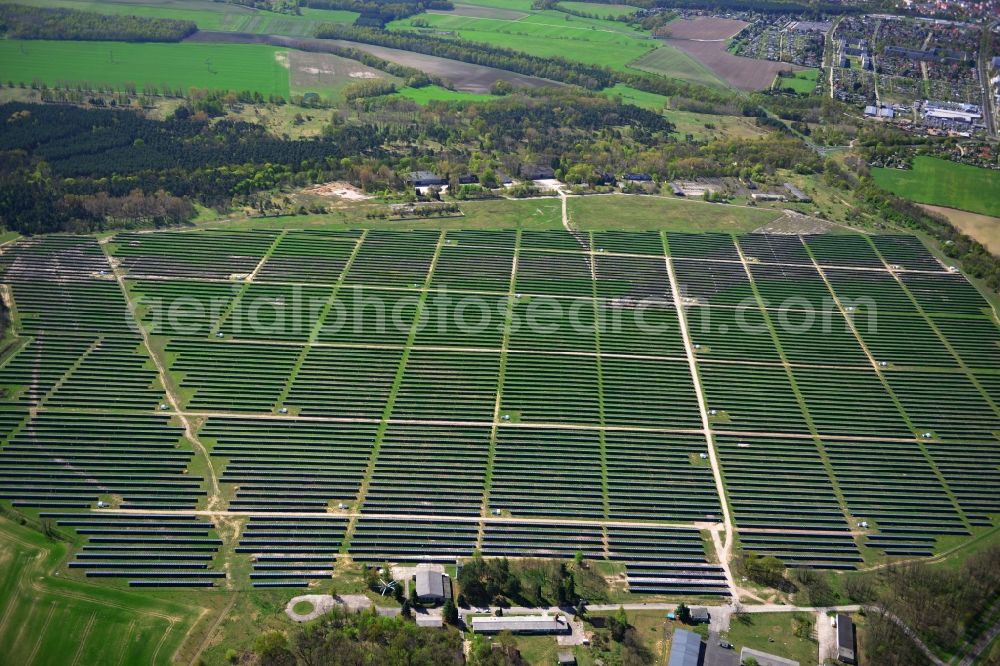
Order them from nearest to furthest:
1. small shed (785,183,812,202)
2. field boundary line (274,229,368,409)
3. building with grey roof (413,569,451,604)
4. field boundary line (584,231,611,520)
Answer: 1. building with grey roof (413,569,451,604)
2. field boundary line (584,231,611,520)
3. field boundary line (274,229,368,409)
4. small shed (785,183,812,202)

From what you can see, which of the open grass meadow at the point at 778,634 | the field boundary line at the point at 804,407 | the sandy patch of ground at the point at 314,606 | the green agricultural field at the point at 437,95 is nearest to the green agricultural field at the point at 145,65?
the green agricultural field at the point at 437,95

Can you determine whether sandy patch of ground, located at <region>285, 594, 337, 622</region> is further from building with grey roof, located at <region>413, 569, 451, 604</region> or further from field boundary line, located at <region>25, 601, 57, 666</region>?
field boundary line, located at <region>25, 601, 57, 666</region>

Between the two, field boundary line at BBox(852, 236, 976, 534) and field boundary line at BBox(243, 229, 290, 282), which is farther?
field boundary line at BBox(243, 229, 290, 282)

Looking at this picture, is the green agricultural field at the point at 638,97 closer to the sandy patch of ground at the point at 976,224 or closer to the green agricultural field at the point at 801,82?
the green agricultural field at the point at 801,82

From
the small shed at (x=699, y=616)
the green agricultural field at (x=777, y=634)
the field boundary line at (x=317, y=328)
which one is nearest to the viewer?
the green agricultural field at (x=777, y=634)

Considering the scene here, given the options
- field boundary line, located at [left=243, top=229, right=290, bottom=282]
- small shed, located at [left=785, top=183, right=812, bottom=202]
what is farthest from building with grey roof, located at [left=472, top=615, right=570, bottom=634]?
small shed, located at [left=785, top=183, right=812, bottom=202]

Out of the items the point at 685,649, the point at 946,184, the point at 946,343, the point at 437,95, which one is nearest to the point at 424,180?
the point at 437,95

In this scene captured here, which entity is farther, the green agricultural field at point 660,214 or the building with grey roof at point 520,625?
the green agricultural field at point 660,214

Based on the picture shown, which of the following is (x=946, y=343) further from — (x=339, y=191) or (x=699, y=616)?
(x=339, y=191)
